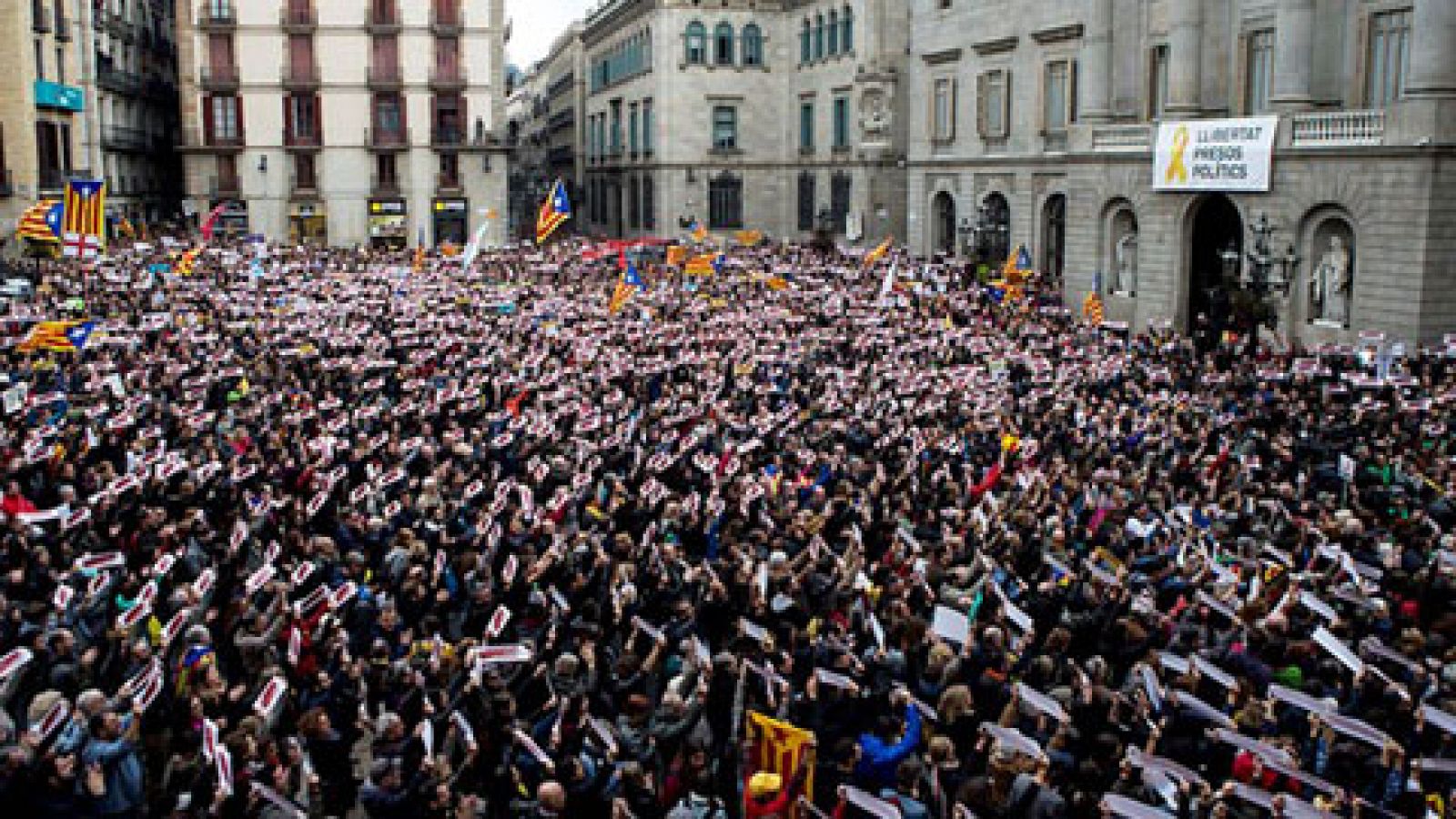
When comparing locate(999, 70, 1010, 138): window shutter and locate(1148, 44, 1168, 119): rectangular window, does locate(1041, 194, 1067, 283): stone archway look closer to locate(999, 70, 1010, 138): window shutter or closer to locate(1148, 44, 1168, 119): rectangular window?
locate(999, 70, 1010, 138): window shutter

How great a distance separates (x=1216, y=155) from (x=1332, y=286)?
184 inches

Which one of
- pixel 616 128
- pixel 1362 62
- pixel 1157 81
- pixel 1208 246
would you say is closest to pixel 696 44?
pixel 616 128

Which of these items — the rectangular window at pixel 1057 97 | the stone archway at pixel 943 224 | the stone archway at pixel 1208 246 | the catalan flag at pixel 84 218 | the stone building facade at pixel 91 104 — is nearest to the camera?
the catalan flag at pixel 84 218

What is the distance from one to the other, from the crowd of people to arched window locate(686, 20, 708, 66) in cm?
4460

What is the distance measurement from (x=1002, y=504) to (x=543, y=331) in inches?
505

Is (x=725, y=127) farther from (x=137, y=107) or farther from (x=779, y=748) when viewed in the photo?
(x=779, y=748)

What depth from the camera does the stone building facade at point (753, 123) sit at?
61.2 meters

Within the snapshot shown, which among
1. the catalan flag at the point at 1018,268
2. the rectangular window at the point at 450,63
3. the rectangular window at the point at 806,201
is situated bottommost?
the catalan flag at the point at 1018,268

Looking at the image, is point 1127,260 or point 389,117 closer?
point 1127,260

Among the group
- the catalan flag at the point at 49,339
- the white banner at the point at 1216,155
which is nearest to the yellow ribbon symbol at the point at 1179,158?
the white banner at the point at 1216,155

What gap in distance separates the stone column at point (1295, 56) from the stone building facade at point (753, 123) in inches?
1099

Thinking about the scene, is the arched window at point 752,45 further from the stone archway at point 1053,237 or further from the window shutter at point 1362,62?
the window shutter at point 1362,62

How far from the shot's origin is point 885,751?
31.7 ft

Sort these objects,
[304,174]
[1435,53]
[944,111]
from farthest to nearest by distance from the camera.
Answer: [304,174] → [944,111] → [1435,53]
